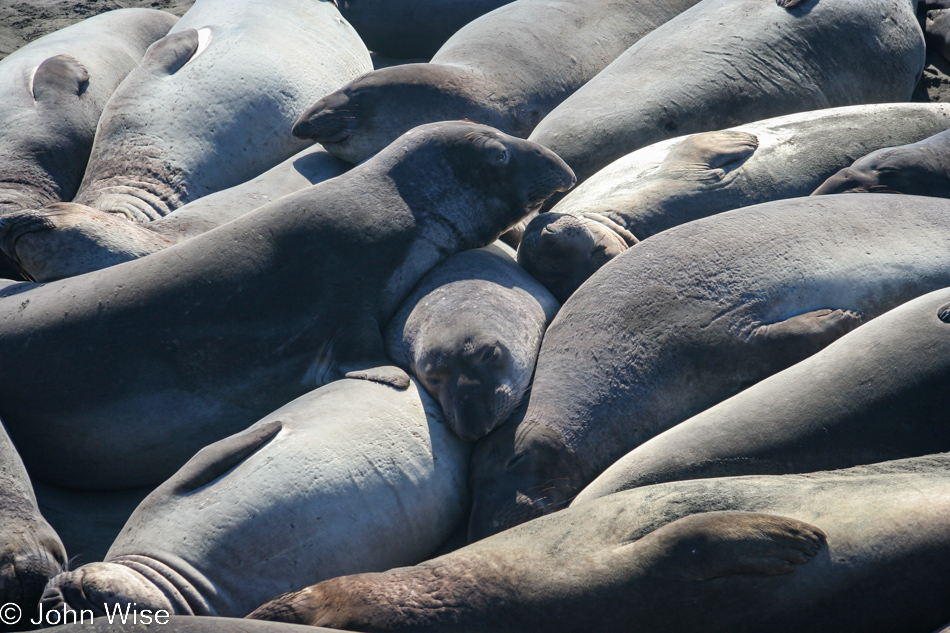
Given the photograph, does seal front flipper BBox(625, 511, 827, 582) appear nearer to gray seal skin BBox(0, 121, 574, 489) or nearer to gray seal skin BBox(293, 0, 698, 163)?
gray seal skin BBox(0, 121, 574, 489)

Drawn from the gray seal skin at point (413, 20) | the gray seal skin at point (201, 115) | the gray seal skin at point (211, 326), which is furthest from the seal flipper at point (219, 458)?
the gray seal skin at point (413, 20)

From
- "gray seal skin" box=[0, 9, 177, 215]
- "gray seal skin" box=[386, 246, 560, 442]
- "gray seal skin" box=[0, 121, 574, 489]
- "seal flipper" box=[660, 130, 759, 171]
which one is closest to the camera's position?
"gray seal skin" box=[386, 246, 560, 442]

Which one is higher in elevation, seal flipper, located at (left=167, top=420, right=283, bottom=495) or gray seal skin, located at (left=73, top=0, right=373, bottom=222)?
gray seal skin, located at (left=73, top=0, right=373, bottom=222)

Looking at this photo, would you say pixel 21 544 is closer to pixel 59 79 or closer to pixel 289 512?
pixel 289 512

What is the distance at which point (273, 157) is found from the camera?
496 centimetres

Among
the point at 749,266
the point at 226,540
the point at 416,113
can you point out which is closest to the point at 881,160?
the point at 749,266

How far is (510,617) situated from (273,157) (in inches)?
139

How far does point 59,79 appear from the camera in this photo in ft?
16.9

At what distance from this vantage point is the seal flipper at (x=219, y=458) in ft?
9.49

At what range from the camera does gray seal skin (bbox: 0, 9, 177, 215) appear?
4.70 metres

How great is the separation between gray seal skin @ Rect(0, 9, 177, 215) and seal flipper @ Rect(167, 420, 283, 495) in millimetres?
2285

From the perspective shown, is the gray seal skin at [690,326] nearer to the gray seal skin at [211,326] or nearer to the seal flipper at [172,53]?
the gray seal skin at [211,326]

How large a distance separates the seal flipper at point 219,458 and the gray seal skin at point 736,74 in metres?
2.36

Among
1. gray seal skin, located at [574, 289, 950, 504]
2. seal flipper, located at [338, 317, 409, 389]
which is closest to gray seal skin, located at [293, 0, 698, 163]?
seal flipper, located at [338, 317, 409, 389]
